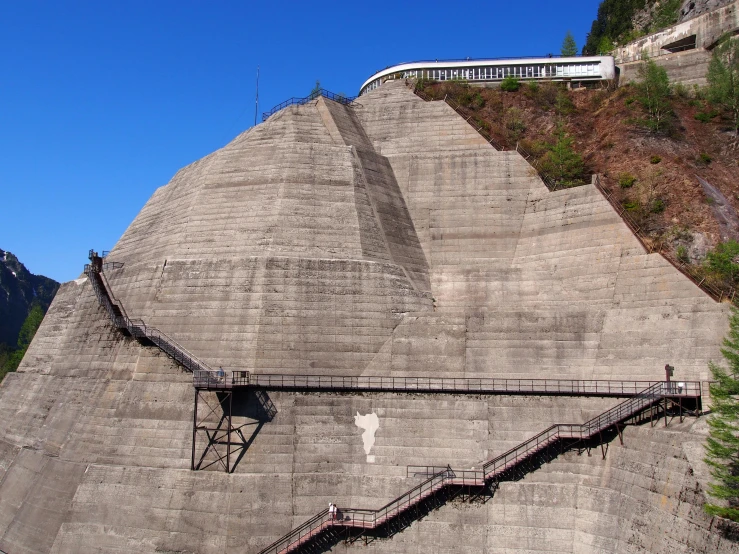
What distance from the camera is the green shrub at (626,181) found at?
35844 millimetres

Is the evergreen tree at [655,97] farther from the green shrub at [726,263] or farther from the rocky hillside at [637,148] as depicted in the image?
the green shrub at [726,263]

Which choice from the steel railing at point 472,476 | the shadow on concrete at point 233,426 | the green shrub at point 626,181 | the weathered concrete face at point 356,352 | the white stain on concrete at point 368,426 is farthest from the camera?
the green shrub at point 626,181

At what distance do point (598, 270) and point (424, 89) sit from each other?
24977 millimetres

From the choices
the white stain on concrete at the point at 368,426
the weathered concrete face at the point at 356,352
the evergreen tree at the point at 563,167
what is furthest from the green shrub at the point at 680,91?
the white stain on concrete at the point at 368,426

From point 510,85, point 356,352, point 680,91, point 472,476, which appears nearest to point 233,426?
point 356,352

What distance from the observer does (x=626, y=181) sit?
1415 inches

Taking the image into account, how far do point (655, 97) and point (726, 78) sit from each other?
20.1ft

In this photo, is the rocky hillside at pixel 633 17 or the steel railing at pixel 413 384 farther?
the rocky hillside at pixel 633 17

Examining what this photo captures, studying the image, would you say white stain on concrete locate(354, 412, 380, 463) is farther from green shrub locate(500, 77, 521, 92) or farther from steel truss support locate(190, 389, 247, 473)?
green shrub locate(500, 77, 521, 92)

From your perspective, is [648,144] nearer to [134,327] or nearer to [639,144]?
[639,144]

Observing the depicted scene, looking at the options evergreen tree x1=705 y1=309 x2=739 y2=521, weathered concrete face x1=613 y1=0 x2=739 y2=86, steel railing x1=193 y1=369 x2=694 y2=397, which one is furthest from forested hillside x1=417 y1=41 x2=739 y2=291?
evergreen tree x1=705 y1=309 x2=739 y2=521

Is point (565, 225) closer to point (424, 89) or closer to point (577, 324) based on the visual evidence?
point (577, 324)

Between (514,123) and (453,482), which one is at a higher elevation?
(514,123)

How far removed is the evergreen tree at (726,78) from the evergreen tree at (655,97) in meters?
2.98
